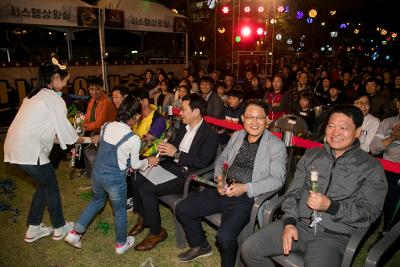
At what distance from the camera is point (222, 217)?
10.3 ft

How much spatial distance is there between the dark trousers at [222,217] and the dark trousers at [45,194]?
4.90ft

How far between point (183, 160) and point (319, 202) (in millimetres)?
1738

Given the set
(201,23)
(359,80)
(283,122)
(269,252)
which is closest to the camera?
(269,252)

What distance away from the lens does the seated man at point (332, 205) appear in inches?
97.6

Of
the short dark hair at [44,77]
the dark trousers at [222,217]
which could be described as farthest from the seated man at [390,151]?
the short dark hair at [44,77]

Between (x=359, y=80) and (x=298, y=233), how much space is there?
27.5ft

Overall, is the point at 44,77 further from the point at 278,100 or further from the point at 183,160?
the point at 278,100

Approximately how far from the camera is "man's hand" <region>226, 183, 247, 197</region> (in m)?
3.01

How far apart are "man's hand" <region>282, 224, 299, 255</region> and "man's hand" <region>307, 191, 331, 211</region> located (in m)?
0.32

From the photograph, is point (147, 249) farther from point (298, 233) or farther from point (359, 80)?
point (359, 80)

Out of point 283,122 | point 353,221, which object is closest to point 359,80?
point 283,122

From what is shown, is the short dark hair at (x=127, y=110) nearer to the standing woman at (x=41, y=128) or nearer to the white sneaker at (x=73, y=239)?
the standing woman at (x=41, y=128)

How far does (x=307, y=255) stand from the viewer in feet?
8.17

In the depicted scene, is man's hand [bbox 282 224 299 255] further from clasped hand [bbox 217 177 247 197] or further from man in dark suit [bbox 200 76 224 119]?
man in dark suit [bbox 200 76 224 119]
